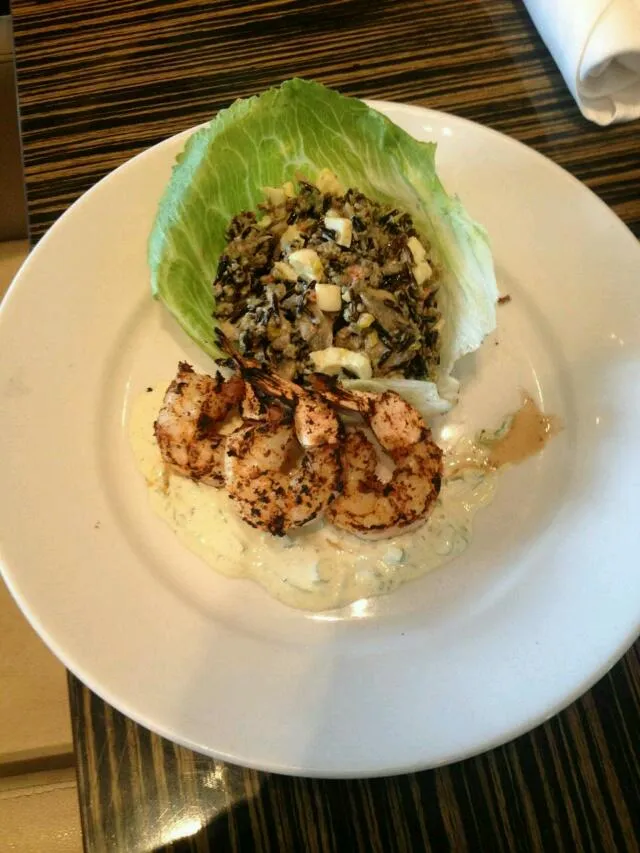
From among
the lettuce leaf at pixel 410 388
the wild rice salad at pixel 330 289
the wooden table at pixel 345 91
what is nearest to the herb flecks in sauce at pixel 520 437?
the lettuce leaf at pixel 410 388

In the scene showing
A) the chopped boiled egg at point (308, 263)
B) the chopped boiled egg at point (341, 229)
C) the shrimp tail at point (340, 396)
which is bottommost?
the shrimp tail at point (340, 396)

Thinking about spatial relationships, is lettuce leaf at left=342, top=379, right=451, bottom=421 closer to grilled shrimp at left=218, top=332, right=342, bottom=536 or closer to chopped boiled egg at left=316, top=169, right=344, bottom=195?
grilled shrimp at left=218, top=332, right=342, bottom=536

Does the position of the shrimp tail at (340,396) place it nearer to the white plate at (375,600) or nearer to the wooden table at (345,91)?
the white plate at (375,600)

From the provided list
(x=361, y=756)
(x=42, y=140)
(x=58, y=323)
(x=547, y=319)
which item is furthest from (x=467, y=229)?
(x=42, y=140)

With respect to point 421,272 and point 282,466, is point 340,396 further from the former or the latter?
point 421,272

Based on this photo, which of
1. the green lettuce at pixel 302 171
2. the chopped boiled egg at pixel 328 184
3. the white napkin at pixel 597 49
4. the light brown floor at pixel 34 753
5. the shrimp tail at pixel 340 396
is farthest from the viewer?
the light brown floor at pixel 34 753

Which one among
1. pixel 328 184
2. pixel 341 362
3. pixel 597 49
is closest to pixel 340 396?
pixel 341 362

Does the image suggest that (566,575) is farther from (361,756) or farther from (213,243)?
(213,243)
